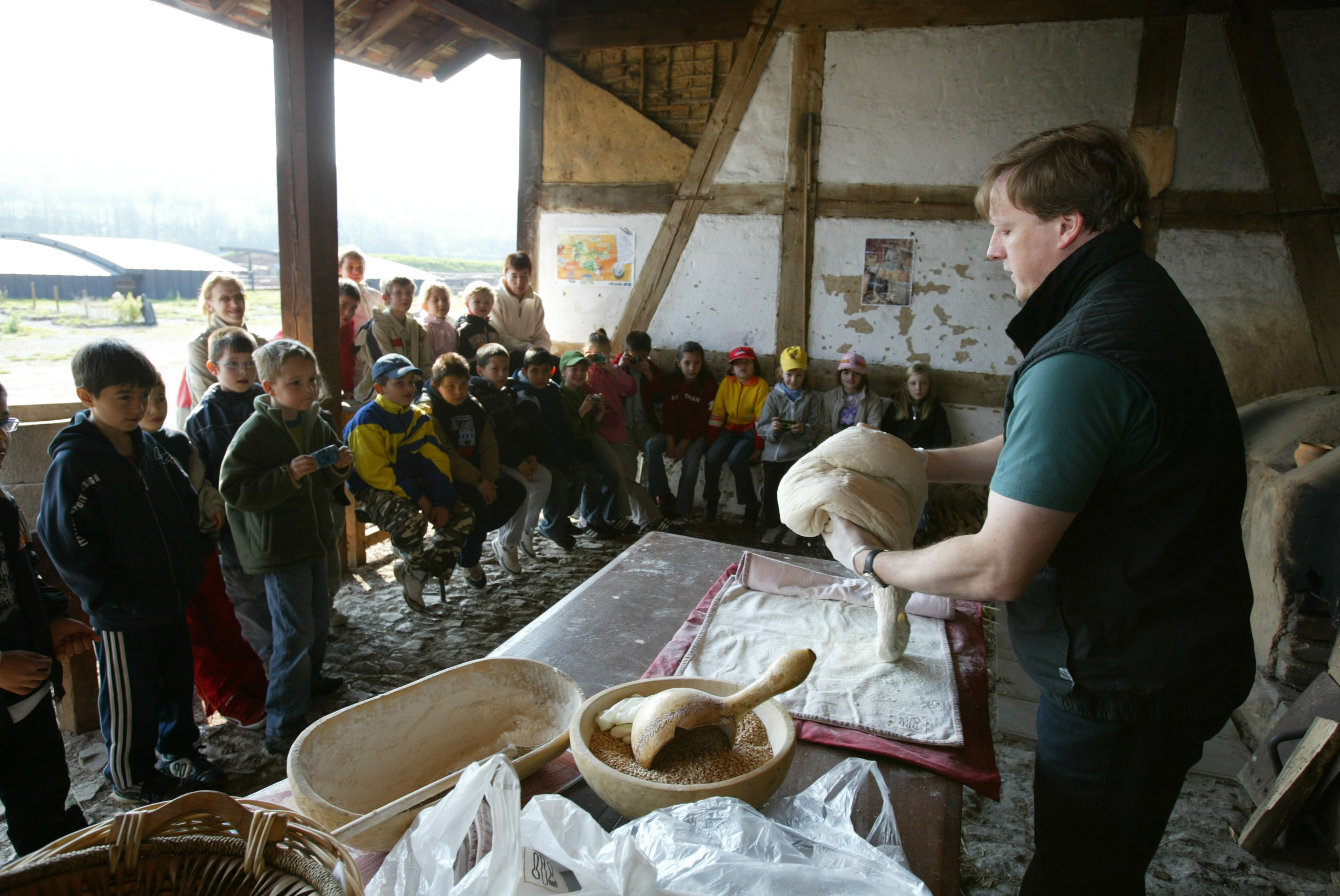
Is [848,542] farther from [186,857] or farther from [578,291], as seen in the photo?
[578,291]

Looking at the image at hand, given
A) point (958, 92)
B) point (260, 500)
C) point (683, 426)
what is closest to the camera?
point (260, 500)

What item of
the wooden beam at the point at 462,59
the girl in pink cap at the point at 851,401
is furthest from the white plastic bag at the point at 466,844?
the wooden beam at the point at 462,59

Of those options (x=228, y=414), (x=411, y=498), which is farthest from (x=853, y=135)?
(x=228, y=414)

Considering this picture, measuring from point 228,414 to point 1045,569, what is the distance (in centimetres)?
292

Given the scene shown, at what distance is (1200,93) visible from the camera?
15.5 feet

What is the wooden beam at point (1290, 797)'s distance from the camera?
2285 millimetres

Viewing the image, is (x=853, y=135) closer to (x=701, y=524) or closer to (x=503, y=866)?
(x=701, y=524)

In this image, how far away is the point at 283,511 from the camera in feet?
8.77

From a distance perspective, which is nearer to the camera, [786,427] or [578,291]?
[786,427]

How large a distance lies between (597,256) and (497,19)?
73.7 inches

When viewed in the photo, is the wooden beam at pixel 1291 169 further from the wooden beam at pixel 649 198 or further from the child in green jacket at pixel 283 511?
the child in green jacket at pixel 283 511

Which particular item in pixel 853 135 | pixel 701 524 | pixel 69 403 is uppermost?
pixel 853 135

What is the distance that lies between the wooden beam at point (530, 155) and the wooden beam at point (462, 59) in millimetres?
331

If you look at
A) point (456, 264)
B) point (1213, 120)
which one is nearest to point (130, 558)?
point (1213, 120)
